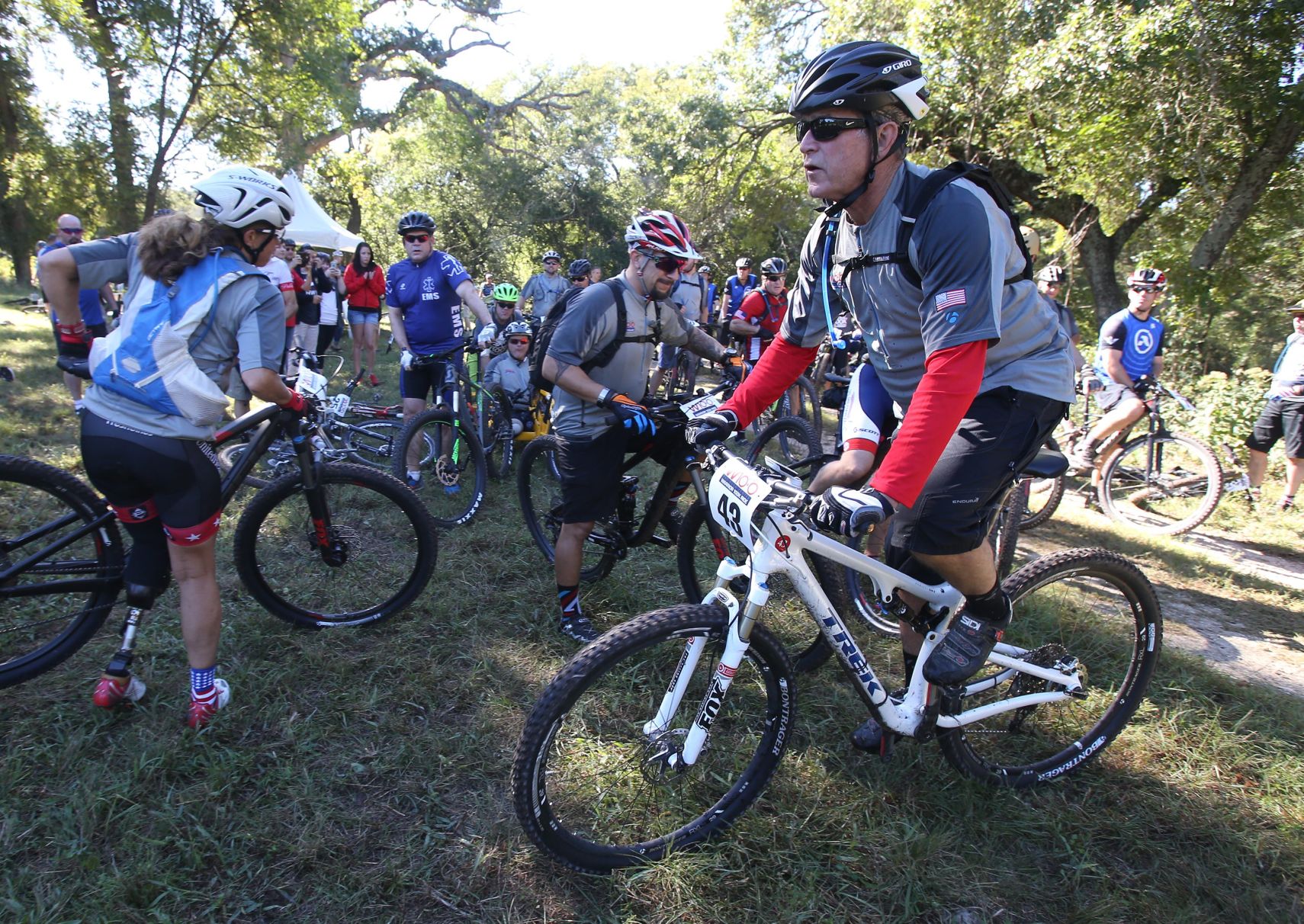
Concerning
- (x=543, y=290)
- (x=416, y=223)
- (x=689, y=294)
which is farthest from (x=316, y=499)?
(x=543, y=290)

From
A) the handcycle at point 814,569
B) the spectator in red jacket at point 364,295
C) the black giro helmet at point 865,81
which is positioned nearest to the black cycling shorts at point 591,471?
the handcycle at point 814,569

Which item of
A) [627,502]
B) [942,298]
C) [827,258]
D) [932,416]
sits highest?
[827,258]

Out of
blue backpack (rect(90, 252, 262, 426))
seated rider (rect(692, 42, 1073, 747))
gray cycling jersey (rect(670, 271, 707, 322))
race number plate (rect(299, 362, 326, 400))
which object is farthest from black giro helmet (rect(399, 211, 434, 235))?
gray cycling jersey (rect(670, 271, 707, 322))

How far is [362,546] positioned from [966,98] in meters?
12.9

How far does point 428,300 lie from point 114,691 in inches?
149

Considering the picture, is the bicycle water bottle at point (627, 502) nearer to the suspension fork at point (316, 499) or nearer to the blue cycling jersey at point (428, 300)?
the suspension fork at point (316, 499)

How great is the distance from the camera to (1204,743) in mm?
3139

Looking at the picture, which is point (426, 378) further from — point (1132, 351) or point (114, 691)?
point (1132, 351)

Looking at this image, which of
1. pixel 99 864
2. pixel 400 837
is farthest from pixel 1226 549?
pixel 99 864

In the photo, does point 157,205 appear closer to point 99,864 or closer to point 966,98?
point 966,98

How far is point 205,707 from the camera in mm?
2867

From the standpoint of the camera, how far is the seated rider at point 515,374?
6547 millimetres

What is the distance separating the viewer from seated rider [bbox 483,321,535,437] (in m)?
6.55

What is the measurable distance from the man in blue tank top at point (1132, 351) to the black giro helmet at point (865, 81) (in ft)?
17.3
